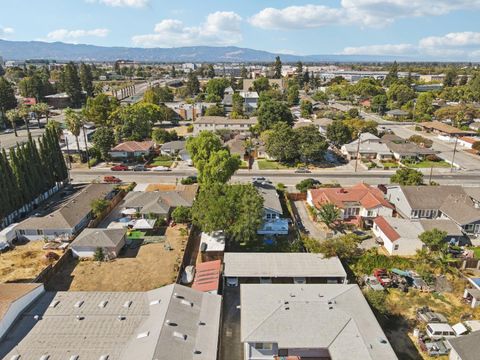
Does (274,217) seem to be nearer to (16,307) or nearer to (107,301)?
(107,301)

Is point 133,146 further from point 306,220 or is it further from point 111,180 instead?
point 306,220

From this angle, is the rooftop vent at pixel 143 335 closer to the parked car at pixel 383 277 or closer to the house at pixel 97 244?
the house at pixel 97 244

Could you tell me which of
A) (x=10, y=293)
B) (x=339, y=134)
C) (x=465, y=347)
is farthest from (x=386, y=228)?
(x=339, y=134)

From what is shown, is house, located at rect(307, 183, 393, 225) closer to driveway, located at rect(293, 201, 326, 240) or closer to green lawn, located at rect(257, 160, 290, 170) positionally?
driveway, located at rect(293, 201, 326, 240)

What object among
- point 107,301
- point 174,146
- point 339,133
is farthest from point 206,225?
point 339,133

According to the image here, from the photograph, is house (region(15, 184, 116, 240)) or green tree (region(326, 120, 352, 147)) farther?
green tree (region(326, 120, 352, 147))

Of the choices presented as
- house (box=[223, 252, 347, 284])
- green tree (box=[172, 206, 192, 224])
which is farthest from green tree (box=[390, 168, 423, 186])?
green tree (box=[172, 206, 192, 224])

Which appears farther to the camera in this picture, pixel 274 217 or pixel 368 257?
pixel 274 217
